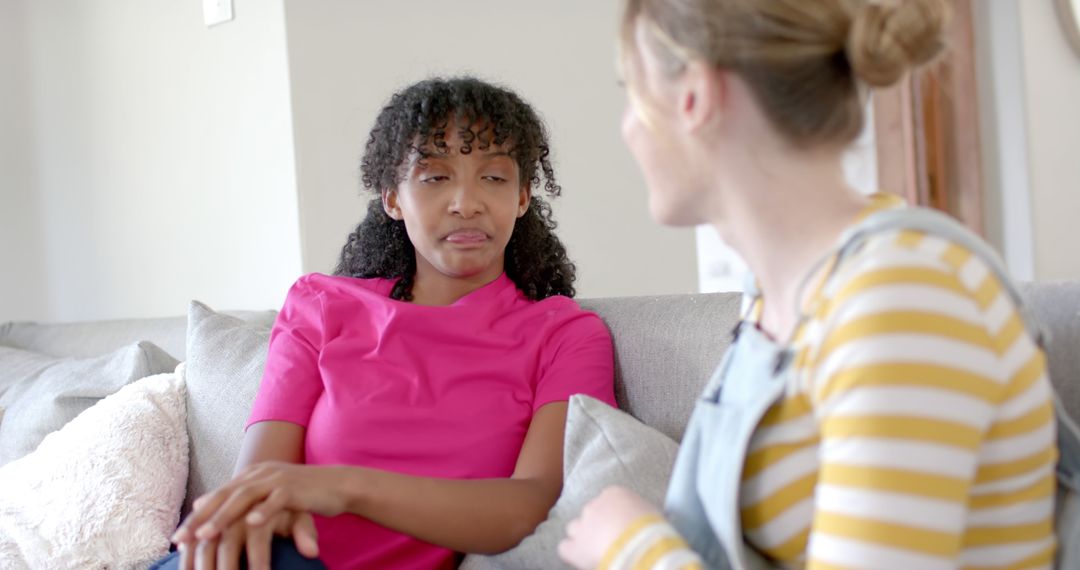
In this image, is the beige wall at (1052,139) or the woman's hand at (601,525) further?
the beige wall at (1052,139)

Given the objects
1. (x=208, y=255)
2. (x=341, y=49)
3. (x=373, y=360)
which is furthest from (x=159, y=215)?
(x=373, y=360)

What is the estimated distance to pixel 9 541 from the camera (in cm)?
174

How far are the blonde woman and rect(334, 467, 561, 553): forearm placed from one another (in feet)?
1.19

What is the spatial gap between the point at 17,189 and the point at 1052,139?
3240 millimetres

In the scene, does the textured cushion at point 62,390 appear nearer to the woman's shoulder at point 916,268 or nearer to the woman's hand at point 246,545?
the woman's hand at point 246,545

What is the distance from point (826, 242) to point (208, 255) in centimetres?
242

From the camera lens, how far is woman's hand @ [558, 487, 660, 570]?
35.2 inches

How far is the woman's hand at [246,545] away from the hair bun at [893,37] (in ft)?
2.37

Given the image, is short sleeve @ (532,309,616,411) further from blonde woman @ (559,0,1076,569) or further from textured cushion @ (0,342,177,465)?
textured cushion @ (0,342,177,465)

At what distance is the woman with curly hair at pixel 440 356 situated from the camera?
4.33ft

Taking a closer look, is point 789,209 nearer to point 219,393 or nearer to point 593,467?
point 593,467

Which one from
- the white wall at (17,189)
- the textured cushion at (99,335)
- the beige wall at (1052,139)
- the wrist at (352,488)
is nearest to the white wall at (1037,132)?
the beige wall at (1052,139)

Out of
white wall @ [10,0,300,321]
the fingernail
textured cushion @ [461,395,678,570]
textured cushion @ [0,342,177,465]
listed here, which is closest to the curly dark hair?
textured cushion @ [461,395,678,570]

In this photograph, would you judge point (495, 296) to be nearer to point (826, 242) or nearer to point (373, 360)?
point (373, 360)
